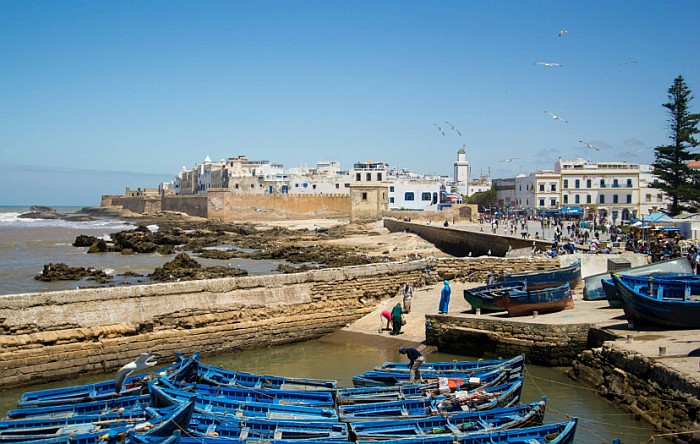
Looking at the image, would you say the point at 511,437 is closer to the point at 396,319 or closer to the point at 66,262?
the point at 396,319

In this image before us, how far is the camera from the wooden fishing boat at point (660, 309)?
12570 millimetres

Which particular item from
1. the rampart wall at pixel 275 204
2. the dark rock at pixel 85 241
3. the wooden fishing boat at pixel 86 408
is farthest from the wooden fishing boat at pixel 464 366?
the rampart wall at pixel 275 204

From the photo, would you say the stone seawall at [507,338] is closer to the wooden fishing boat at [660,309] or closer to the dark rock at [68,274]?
the wooden fishing boat at [660,309]

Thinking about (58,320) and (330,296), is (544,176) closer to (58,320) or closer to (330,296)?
(330,296)

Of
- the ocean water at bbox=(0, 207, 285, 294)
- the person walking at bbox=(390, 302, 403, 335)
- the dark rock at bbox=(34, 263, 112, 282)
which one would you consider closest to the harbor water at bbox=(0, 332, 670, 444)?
the person walking at bbox=(390, 302, 403, 335)

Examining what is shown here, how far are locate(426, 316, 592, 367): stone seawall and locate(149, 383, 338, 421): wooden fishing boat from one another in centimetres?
556

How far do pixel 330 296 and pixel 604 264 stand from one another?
341 inches

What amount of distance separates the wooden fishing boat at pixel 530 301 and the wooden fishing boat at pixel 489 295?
201 mm

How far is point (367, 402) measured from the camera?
32.4 feet

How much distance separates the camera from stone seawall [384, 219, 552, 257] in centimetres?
2677

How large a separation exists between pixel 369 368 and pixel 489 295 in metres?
3.68

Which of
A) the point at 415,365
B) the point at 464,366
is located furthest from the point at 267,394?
the point at 464,366

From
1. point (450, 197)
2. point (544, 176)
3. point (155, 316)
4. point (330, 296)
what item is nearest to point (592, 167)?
point (544, 176)

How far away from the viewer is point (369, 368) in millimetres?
13375
